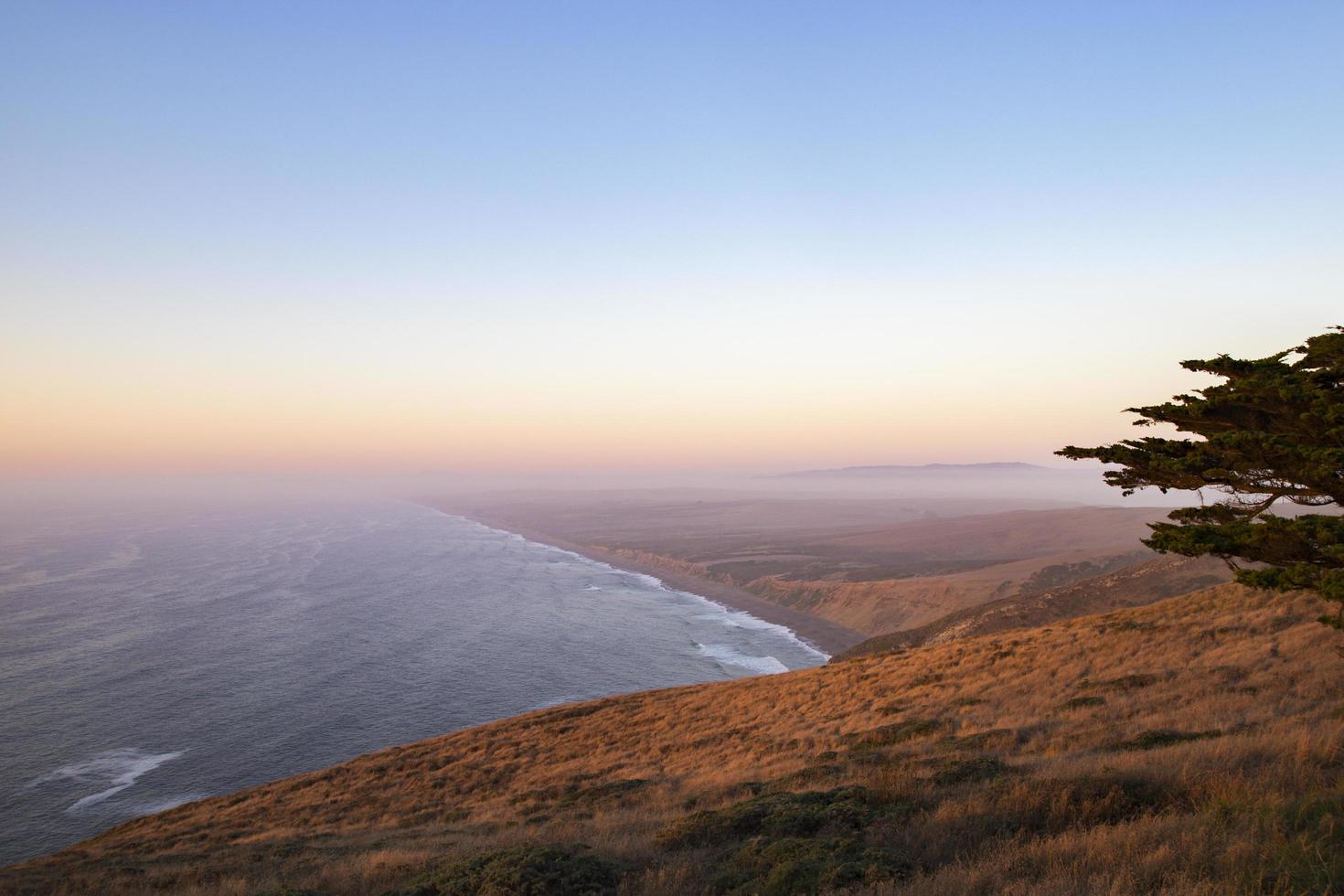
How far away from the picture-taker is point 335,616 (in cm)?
7338

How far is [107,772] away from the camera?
117 ft

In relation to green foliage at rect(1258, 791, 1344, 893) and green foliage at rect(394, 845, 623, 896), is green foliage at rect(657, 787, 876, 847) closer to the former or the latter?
green foliage at rect(394, 845, 623, 896)

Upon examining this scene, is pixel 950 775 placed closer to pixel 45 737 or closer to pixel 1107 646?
pixel 1107 646

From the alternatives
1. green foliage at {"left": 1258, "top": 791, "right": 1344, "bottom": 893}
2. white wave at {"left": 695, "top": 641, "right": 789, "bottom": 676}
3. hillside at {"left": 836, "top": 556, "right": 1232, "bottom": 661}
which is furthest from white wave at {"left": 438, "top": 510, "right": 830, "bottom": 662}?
green foliage at {"left": 1258, "top": 791, "right": 1344, "bottom": 893}

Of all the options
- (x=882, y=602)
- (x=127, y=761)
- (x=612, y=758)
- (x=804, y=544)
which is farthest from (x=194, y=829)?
(x=804, y=544)

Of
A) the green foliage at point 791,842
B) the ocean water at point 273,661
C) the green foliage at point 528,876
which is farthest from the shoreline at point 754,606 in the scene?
the green foliage at point 528,876

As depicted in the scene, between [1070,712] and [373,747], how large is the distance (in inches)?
1454

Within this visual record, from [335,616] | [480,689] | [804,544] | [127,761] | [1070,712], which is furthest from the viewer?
[804,544]

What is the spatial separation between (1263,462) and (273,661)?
219ft

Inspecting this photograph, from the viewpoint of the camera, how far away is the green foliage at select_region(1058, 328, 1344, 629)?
10664 mm

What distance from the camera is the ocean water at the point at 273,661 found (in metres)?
36.1

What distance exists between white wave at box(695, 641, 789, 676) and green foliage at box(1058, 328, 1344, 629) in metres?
45.2

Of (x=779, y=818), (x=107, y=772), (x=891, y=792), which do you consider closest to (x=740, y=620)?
(x=107, y=772)

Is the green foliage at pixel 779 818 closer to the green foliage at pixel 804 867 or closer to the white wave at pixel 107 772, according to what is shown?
the green foliage at pixel 804 867
